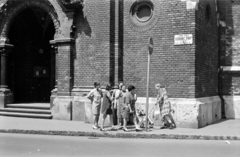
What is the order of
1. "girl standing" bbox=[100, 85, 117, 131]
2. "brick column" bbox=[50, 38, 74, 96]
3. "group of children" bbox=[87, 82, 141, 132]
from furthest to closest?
1. "brick column" bbox=[50, 38, 74, 96]
2. "girl standing" bbox=[100, 85, 117, 131]
3. "group of children" bbox=[87, 82, 141, 132]

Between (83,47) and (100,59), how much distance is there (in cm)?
99

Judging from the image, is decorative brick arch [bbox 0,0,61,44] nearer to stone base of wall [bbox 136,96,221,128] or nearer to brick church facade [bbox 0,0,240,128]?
brick church facade [bbox 0,0,240,128]

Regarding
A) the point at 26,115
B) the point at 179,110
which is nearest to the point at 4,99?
the point at 26,115

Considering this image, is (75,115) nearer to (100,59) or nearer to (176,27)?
(100,59)

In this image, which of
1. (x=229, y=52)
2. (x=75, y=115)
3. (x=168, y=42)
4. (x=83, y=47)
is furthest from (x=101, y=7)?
(x=229, y=52)

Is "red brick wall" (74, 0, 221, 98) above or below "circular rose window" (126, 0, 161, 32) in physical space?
below

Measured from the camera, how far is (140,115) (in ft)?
35.2

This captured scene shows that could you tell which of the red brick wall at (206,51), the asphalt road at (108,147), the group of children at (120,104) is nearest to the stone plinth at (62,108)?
the group of children at (120,104)

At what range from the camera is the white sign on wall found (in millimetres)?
11023

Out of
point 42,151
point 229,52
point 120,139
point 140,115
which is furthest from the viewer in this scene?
point 229,52

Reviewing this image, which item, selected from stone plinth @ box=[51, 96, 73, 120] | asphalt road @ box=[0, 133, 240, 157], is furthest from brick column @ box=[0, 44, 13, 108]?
asphalt road @ box=[0, 133, 240, 157]

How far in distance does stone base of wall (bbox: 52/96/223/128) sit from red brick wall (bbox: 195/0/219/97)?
47cm

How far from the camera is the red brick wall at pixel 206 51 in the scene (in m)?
11.4

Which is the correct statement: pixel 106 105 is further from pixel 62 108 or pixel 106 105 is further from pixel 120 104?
pixel 62 108
